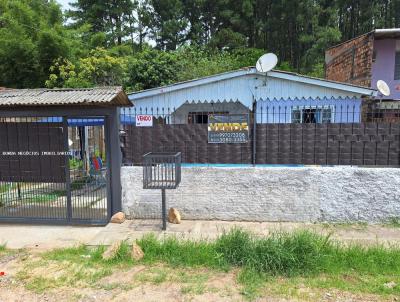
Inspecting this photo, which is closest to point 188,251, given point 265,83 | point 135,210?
point 135,210

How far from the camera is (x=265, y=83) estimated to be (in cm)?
1034

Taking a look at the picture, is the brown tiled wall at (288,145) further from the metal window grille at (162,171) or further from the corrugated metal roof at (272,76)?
the corrugated metal roof at (272,76)

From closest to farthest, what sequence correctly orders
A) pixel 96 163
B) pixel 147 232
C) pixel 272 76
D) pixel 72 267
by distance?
pixel 72 267
pixel 147 232
pixel 96 163
pixel 272 76

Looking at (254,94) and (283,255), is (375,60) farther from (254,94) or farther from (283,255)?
(283,255)

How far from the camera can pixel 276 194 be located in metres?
6.64

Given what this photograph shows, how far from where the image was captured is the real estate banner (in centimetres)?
680

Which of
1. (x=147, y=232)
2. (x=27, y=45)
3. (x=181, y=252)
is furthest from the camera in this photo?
(x=27, y=45)

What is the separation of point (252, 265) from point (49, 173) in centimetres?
431

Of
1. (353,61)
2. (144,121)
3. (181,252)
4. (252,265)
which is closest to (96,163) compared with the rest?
(144,121)

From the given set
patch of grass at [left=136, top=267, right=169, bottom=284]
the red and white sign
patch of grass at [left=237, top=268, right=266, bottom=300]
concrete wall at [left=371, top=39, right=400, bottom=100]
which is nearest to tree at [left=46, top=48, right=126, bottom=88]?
the red and white sign

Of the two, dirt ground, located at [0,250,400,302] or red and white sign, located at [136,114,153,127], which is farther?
red and white sign, located at [136,114,153,127]

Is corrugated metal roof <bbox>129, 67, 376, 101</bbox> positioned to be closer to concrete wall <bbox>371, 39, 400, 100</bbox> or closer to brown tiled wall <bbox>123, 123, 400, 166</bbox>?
brown tiled wall <bbox>123, 123, 400, 166</bbox>

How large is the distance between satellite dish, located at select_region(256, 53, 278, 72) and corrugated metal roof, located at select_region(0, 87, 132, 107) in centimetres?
447

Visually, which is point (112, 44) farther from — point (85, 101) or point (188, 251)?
point (188, 251)
